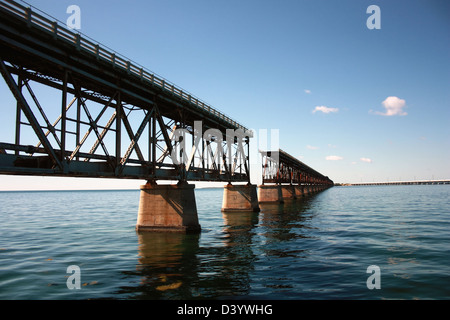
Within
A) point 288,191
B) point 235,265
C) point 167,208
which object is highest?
point 167,208

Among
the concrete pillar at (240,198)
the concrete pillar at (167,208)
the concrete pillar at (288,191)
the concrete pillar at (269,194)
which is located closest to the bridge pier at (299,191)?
the concrete pillar at (288,191)

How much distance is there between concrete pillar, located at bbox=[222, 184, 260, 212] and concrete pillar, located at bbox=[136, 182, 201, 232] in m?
21.0

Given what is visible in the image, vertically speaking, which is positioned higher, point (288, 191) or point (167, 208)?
point (167, 208)

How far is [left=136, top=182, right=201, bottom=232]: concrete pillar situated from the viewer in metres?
24.0

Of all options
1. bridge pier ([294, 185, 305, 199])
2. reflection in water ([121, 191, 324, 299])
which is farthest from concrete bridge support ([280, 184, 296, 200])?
reflection in water ([121, 191, 324, 299])

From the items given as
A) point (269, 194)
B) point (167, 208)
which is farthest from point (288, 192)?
point (167, 208)

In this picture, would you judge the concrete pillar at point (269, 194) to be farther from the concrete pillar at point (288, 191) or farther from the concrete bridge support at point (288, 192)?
the concrete pillar at point (288, 191)

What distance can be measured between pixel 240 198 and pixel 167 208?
22322mm

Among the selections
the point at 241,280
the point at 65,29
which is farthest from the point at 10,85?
the point at 241,280

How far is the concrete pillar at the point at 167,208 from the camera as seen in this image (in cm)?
2398

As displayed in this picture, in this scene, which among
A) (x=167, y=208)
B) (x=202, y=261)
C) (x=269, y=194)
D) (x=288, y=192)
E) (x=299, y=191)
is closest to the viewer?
A: (x=202, y=261)

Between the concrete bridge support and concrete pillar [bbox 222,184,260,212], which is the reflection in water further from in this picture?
the concrete bridge support

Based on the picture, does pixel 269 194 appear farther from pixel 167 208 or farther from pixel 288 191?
pixel 167 208

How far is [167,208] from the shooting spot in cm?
2431
